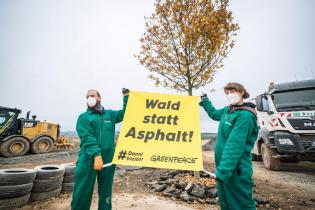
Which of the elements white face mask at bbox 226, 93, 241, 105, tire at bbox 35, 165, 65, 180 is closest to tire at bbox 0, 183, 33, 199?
tire at bbox 35, 165, 65, 180

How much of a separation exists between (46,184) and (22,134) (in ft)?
40.1

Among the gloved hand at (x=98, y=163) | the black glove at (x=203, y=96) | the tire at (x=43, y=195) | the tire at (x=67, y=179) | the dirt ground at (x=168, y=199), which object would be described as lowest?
the dirt ground at (x=168, y=199)

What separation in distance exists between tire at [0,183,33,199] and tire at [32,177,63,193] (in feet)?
0.74

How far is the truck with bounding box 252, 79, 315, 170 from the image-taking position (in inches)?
266

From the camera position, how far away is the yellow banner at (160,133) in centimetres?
281

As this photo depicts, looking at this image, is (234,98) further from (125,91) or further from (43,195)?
(43,195)

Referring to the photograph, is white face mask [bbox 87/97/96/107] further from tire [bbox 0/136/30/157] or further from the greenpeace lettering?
tire [bbox 0/136/30/157]

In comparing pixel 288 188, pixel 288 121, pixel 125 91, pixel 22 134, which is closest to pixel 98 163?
pixel 125 91

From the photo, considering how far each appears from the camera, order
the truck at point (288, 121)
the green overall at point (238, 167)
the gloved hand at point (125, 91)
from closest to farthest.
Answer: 1. the green overall at point (238, 167)
2. the gloved hand at point (125, 91)
3. the truck at point (288, 121)

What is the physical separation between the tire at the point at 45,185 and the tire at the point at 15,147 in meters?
10.6

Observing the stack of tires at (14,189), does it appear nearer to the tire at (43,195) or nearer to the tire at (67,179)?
the tire at (43,195)

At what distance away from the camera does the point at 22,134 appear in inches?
571

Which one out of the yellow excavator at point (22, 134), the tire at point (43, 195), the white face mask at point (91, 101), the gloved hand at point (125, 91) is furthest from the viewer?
the yellow excavator at point (22, 134)

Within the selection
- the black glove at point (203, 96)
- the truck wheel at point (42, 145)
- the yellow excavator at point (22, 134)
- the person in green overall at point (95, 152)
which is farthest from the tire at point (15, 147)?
the black glove at point (203, 96)
